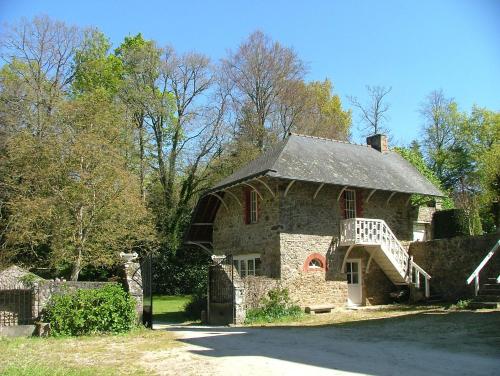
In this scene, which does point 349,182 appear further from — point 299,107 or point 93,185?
point 299,107

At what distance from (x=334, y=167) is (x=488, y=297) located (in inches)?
268

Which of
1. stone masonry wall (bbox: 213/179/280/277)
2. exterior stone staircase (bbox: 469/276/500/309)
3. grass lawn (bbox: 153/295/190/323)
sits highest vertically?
stone masonry wall (bbox: 213/179/280/277)

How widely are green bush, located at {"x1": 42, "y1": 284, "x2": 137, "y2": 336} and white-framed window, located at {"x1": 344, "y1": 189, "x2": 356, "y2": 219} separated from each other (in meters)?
9.41

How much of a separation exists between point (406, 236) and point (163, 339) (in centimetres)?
1257

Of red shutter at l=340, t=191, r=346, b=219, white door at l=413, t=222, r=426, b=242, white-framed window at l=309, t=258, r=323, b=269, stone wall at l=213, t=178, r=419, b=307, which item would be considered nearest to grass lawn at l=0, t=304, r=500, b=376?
stone wall at l=213, t=178, r=419, b=307

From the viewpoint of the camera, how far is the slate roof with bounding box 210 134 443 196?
1810 centimetres

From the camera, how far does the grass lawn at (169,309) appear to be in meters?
18.8

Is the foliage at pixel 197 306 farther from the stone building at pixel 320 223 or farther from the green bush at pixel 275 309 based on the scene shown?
the green bush at pixel 275 309

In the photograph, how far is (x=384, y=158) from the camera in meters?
22.7

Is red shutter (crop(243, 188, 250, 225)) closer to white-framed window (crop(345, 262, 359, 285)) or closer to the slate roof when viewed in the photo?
the slate roof

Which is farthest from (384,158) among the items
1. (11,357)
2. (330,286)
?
(11,357)

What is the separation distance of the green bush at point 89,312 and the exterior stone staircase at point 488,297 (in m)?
9.90

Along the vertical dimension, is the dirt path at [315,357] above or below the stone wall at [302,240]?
below

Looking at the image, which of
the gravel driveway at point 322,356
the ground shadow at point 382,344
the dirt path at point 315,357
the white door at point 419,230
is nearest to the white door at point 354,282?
the ground shadow at point 382,344
